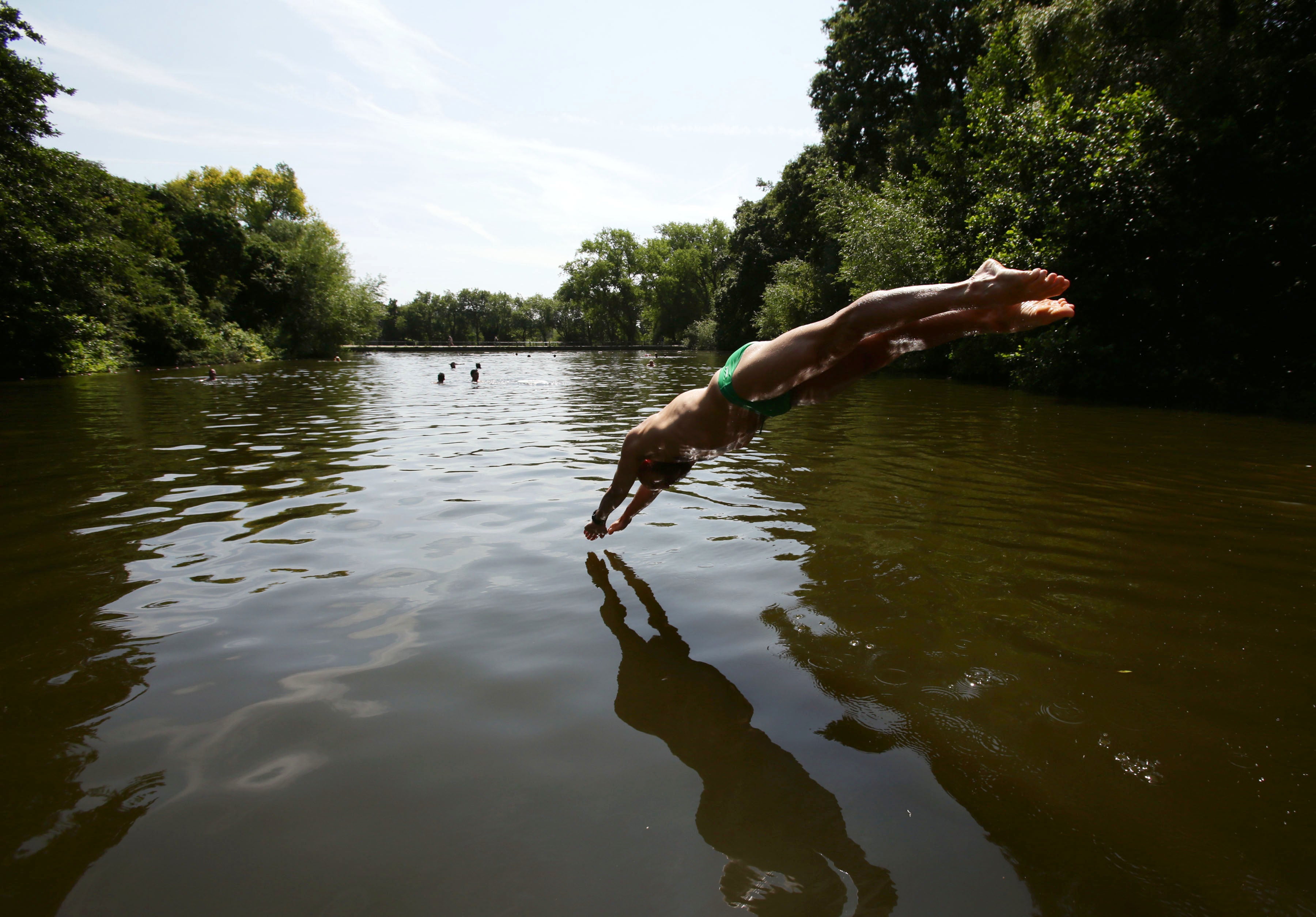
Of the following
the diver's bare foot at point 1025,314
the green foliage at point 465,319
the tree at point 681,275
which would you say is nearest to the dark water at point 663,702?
the diver's bare foot at point 1025,314

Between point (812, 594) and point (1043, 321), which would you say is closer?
point (1043, 321)

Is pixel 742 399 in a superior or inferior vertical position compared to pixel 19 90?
inferior

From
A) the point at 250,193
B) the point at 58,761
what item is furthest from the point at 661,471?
the point at 250,193

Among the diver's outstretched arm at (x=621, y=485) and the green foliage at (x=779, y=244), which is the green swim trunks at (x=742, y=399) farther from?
the green foliage at (x=779, y=244)

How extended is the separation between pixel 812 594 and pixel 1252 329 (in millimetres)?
16943

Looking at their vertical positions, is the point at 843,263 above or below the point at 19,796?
above

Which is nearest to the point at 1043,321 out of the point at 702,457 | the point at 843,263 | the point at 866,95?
the point at 702,457

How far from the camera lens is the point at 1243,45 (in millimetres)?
14875

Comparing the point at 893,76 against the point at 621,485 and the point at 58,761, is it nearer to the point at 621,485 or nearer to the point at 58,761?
the point at 621,485

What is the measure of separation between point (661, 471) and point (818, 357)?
5.19 feet

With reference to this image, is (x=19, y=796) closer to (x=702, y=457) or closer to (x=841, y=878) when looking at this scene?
(x=841, y=878)

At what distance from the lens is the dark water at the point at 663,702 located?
194 centimetres

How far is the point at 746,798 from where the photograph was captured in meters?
2.26

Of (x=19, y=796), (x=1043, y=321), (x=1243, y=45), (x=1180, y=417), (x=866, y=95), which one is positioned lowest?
(x=19, y=796)
